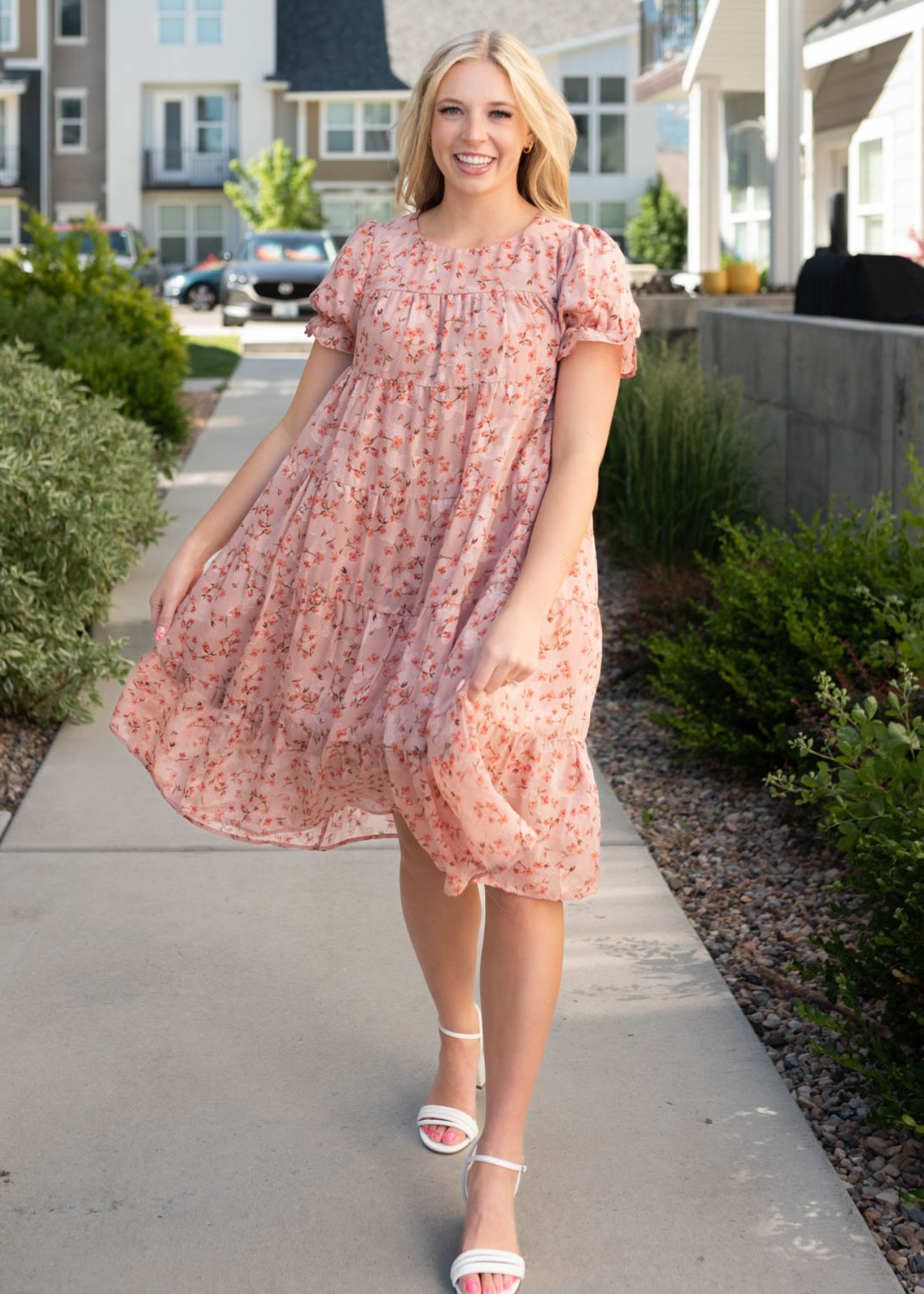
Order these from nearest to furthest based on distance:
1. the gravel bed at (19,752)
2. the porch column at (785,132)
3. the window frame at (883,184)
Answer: the gravel bed at (19,752), the porch column at (785,132), the window frame at (883,184)

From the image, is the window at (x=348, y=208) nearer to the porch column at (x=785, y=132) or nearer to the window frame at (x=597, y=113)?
the window frame at (x=597, y=113)

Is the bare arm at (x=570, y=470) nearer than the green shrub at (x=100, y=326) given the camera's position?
Yes

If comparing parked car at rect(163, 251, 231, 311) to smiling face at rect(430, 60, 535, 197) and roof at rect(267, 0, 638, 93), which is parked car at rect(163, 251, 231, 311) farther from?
smiling face at rect(430, 60, 535, 197)

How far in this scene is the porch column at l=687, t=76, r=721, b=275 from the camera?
16.2 metres

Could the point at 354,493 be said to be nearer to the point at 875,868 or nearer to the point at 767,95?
the point at 875,868

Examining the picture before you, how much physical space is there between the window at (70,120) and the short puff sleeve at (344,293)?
1609 inches

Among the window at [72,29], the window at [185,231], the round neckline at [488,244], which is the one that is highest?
the window at [72,29]

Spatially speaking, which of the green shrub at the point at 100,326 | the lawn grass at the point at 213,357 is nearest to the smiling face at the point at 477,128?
the green shrub at the point at 100,326

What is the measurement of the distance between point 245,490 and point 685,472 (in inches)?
172

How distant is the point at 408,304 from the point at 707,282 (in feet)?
31.5

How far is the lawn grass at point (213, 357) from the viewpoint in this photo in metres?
14.6

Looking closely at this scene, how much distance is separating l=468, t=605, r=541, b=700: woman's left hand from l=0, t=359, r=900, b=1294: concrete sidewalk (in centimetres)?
88

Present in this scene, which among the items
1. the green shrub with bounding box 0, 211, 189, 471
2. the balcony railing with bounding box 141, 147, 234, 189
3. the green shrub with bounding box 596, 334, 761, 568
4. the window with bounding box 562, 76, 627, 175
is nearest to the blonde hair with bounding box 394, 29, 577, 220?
the green shrub with bounding box 596, 334, 761, 568

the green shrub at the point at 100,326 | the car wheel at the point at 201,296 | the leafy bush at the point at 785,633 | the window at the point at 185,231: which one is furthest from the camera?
the window at the point at 185,231
